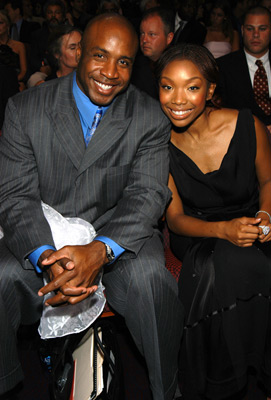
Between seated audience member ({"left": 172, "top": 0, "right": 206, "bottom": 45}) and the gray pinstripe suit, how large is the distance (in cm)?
337

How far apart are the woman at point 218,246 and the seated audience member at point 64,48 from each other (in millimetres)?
1624

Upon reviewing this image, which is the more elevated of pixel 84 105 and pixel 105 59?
pixel 105 59

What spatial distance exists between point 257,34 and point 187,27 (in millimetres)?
1673

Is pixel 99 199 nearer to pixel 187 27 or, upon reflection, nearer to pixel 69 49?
pixel 69 49

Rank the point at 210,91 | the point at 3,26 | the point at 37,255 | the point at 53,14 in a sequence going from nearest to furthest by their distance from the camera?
the point at 37,255 < the point at 210,91 < the point at 3,26 < the point at 53,14

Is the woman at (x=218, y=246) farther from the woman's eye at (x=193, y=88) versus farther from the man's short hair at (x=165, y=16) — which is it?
the man's short hair at (x=165, y=16)

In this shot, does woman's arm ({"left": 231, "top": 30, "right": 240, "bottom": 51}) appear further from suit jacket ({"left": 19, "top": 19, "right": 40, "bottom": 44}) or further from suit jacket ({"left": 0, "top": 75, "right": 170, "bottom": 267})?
suit jacket ({"left": 0, "top": 75, "right": 170, "bottom": 267})

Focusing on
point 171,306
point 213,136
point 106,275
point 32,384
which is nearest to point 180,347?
point 171,306

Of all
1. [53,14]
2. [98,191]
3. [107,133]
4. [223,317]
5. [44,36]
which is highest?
[53,14]

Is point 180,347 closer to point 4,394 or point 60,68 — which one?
point 4,394

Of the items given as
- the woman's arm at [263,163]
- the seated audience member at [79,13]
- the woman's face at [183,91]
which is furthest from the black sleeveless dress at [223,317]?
the seated audience member at [79,13]

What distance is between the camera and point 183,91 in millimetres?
1988

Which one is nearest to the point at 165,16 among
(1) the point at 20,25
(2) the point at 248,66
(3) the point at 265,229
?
(2) the point at 248,66

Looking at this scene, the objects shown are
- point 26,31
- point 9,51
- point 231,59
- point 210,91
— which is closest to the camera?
point 210,91
